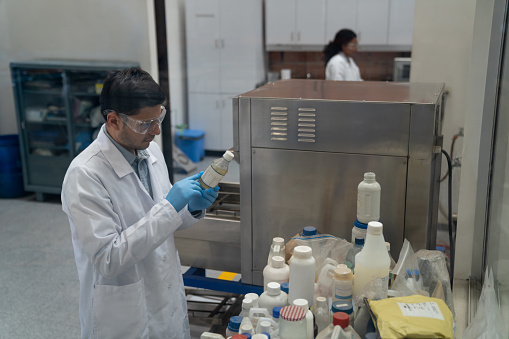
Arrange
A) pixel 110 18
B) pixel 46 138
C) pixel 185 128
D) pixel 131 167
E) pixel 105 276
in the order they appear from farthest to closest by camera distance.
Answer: pixel 185 128
pixel 46 138
pixel 110 18
pixel 131 167
pixel 105 276

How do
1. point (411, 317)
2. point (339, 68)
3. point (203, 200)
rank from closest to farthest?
point (411, 317) < point (203, 200) < point (339, 68)

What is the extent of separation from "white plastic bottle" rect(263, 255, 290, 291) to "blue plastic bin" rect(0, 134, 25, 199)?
4114mm

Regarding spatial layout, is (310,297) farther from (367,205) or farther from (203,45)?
(203,45)

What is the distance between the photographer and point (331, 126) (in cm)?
170

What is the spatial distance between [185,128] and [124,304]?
3.99 meters

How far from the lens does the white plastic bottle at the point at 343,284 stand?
1.25 m

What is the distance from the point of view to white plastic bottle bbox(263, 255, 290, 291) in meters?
1.38

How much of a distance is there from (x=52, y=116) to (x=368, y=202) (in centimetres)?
414

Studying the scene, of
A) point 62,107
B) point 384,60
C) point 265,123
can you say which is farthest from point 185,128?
point 265,123

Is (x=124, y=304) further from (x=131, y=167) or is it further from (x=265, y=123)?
(x=265, y=123)

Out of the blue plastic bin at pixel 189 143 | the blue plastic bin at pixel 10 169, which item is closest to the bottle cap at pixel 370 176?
the blue plastic bin at pixel 189 143

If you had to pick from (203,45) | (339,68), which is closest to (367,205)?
(339,68)

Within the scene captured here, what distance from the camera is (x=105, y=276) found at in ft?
4.93

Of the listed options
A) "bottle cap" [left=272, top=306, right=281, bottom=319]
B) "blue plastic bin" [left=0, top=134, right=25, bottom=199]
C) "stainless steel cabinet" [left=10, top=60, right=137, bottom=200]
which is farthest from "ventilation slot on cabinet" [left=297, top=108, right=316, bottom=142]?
"blue plastic bin" [left=0, top=134, right=25, bottom=199]
